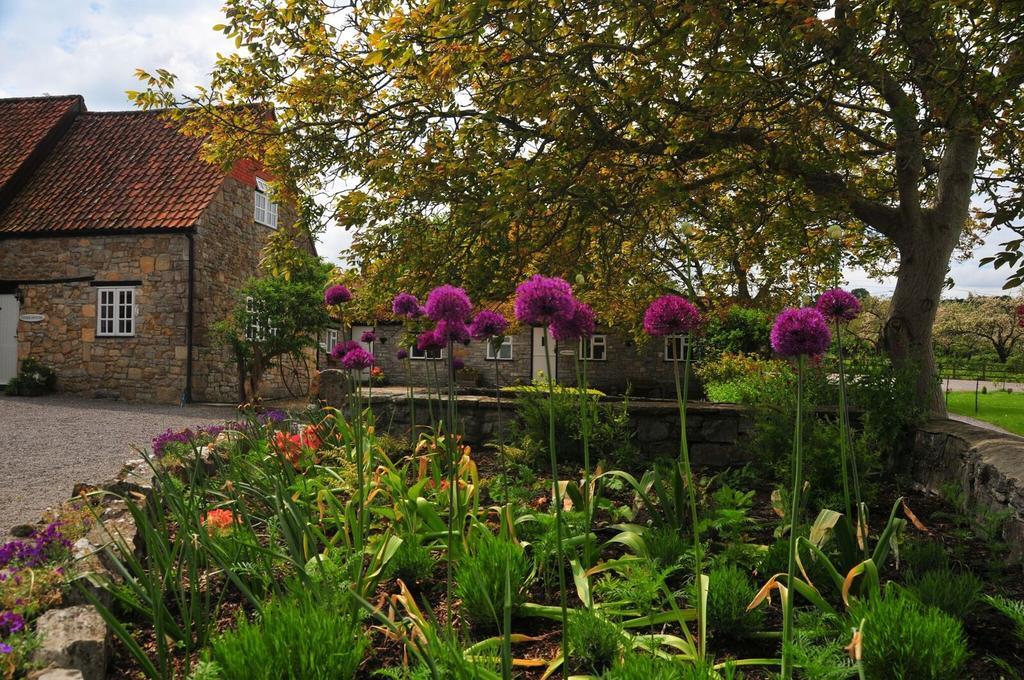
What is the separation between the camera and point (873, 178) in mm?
A: 7629

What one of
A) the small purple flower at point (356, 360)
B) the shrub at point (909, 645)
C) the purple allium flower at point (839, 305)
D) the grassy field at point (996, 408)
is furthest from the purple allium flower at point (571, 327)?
the grassy field at point (996, 408)

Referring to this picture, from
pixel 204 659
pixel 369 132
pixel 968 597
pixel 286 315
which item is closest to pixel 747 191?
pixel 369 132

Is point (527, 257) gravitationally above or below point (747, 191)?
below

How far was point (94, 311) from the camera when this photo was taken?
15055mm

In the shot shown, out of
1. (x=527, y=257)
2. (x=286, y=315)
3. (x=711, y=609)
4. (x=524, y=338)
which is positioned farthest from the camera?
(x=524, y=338)

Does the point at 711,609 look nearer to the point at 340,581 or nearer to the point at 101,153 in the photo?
the point at 340,581

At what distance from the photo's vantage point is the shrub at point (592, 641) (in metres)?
2.18

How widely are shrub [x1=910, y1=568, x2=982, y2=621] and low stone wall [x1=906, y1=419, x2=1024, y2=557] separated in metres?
1.03

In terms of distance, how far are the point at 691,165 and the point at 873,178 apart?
214cm

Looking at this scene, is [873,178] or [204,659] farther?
[873,178]

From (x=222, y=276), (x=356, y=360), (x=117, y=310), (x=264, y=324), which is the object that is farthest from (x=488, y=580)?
(x=117, y=310)

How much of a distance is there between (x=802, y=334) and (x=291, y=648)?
1.84 metres

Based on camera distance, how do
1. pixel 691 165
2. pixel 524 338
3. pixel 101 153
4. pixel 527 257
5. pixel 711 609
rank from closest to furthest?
pixel 711 609
pixel 527 257
pixel 691 165
pixel 101 153
pixel 524 338

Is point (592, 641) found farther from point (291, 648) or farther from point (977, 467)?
point (977, 467)
